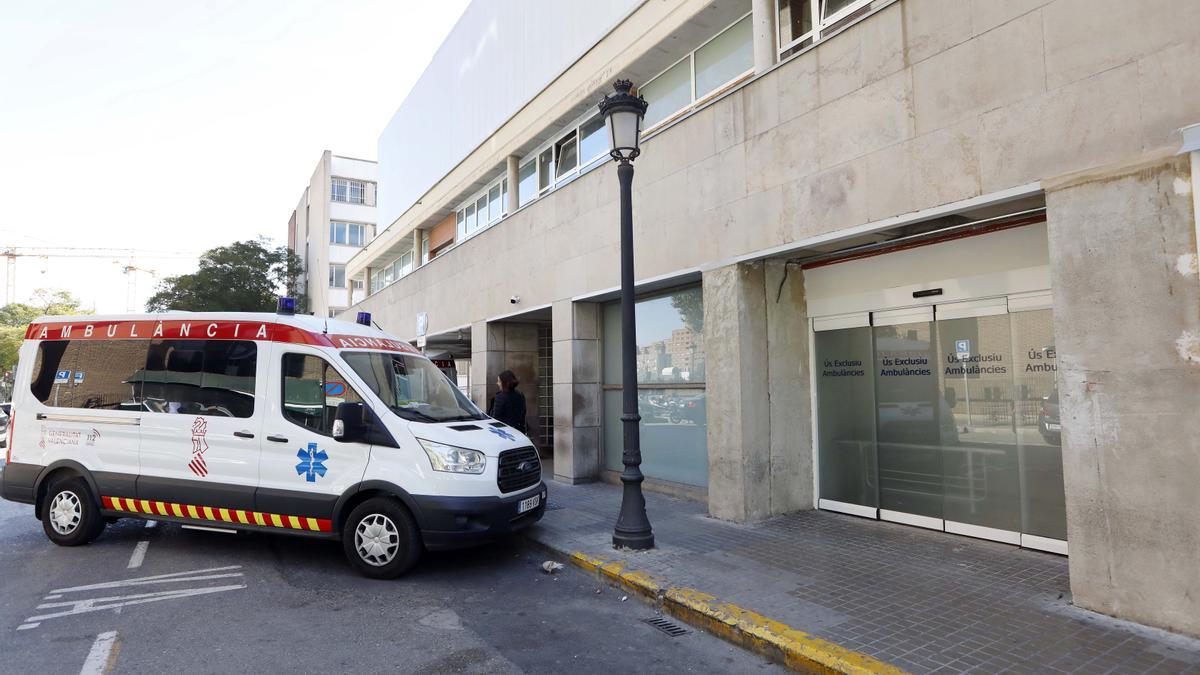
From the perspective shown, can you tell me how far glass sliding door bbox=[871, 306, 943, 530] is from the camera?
6.95 meters

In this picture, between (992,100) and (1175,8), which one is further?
(992,100)

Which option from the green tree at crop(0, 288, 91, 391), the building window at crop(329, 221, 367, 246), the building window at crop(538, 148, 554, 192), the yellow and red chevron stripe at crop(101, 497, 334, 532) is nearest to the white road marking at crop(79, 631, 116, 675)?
the yellow and red chevron stripe at crop(101, 497, 334, 532)

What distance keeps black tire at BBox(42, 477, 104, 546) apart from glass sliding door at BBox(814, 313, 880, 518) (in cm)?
838

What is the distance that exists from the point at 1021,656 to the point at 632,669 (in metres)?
2.41

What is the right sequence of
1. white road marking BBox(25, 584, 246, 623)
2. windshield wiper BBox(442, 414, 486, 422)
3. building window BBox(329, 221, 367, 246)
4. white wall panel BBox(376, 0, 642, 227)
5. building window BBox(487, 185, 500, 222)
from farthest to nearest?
building window BBox(329, 221, 367, 246)
building window BBox(487, 185, 500, 222)
white wall panel BBox(376, 0, 642, 227)
windshield wiper BBox(442, 414, 486, 422)
white road marking BBox(25, 584, 246, 623)

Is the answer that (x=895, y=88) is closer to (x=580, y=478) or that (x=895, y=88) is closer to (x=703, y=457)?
(x=703, y=457)

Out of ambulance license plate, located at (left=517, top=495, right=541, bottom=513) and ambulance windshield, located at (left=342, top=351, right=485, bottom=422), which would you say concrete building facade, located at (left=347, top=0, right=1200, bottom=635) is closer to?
ambulance license plate, located at (left=517, top=495, right=541, bottom=513)

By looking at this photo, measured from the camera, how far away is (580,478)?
10859 mm

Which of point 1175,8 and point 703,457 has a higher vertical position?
point 1175,8

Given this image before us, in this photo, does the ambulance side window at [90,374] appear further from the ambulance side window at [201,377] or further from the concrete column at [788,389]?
the concrete column at [788,389]

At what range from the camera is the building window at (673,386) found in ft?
30.1

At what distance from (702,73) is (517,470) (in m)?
6.34

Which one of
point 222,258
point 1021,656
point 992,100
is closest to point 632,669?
point 1021,656

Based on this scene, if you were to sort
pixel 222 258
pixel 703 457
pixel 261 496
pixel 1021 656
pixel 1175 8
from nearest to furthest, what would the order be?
pixel 1021 656 → pixel 1175 8 → pixel 261 496 → pixel 703 457 → pixel 222 258
